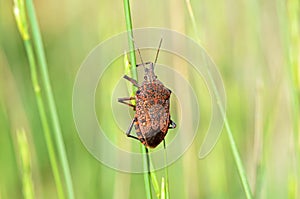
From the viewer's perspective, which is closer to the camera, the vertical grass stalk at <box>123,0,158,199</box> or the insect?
the vertical grass stalk at <box>123,0,158,199</box>

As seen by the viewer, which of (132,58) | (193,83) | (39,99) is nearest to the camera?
(132,58)

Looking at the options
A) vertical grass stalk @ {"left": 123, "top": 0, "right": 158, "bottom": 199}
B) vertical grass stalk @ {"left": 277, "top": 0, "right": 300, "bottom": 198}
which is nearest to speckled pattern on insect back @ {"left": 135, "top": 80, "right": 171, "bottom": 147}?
vertical grass stalk @ {"left": 123, "top": 0, "right": 158, "bottom": 199}

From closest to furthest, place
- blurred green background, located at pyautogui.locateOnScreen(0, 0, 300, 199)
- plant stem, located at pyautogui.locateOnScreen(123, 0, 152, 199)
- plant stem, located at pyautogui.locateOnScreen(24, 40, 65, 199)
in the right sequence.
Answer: plant stem, located at pyautogui.locateOnScreen(123, 0, 152, 199) → plant stem, located at pyautogui.locateOnScreen(24, 40, 65, 199) → blurred green background, located at pyautogui.locateOnScreen(0, 0, 300, 199)

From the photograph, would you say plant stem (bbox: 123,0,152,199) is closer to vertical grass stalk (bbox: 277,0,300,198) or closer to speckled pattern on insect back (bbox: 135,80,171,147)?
speckled pattern on insect back (bbox: 135,80,171,147)

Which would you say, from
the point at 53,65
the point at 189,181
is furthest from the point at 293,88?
the point at 53,65

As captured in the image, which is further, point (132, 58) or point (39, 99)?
point (39, 99)

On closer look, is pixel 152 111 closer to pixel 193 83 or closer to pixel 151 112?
pixel 151 112

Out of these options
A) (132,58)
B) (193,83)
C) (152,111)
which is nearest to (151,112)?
(152,111)

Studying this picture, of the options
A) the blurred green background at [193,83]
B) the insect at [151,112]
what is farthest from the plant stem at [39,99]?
the blurred green background at [193,83]
